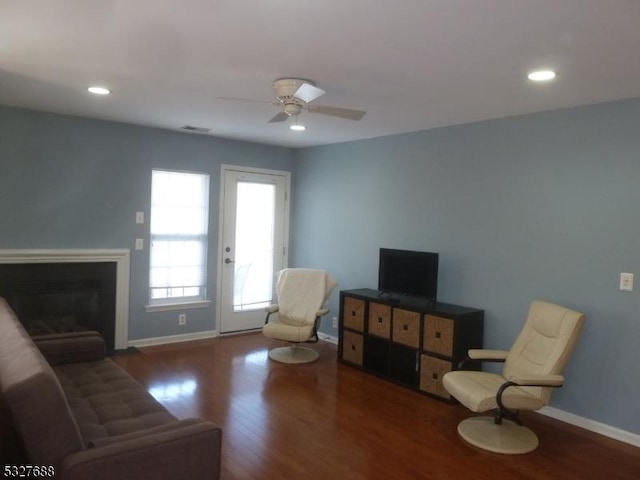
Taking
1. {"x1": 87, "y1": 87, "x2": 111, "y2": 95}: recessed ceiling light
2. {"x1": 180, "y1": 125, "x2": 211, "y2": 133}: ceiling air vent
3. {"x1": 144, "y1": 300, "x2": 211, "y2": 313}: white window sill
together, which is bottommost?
{"x1": 144, "y1": 300, "x2": 211, "y2": 313}: white window sill

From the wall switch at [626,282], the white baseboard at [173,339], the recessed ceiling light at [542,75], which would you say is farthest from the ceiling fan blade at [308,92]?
the white baseboard at [173,339]

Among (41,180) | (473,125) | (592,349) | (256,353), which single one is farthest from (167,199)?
(592,349)

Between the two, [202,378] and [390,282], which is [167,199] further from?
[390,282]

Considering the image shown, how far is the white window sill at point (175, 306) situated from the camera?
5.26 metres

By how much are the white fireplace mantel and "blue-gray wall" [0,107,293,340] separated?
81 millimetres

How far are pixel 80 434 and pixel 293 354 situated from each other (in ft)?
10.8

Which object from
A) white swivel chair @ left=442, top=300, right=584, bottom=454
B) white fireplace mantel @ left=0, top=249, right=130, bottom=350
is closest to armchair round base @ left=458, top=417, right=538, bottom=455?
white swivel chair @ left=442, top=300, right=584, bottom=454

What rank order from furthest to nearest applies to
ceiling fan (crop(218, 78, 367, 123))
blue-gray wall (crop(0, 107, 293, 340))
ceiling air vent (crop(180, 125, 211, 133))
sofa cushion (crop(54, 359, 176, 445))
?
ceiling air vent (crop(180, 125, 211, 133)), blue-gray wall (crop(0, 107, 293, 340)), ceiling fan (crop(218, 78, 367, 123)), sofa cushion (crop(54, 359, 176, 445))

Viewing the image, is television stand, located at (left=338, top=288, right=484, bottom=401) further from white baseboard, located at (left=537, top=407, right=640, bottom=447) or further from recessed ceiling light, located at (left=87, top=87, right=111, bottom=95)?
recessed ceiling light, located at (left=87, top=87, right=111, bottom=95)

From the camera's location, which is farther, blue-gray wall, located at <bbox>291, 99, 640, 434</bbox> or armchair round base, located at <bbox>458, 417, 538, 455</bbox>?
blue-gray wall, located at <bbox>291, 99, 640, 434</bbox>

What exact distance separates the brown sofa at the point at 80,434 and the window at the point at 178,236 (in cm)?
272

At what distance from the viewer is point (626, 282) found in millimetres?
3334

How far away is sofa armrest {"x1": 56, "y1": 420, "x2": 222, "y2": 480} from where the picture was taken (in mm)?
1705

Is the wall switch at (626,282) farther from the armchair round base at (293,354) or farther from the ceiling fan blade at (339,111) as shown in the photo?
the armchair round base at (293,354)
